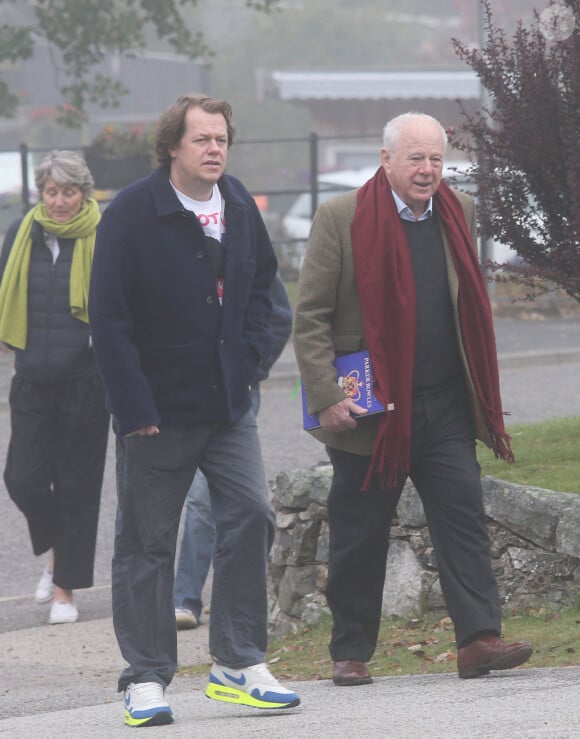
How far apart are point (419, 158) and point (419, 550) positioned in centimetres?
190

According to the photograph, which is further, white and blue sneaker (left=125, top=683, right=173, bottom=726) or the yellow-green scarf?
the yellow-green scarf

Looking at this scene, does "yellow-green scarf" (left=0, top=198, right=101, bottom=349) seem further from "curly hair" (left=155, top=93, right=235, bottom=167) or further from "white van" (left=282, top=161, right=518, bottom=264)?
"white van" (left=282, top=161, right=518, bottom=264)

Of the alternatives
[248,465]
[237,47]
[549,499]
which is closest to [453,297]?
[248,465]

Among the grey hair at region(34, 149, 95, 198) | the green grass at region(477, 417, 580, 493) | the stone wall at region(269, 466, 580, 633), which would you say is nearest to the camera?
the stone wall at region(269, 466, 580, 633)

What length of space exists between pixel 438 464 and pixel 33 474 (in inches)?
103

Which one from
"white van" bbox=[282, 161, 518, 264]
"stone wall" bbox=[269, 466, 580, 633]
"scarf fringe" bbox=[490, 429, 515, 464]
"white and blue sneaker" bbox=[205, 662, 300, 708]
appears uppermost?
"white van" bbox=[282, 161, 518, 264]

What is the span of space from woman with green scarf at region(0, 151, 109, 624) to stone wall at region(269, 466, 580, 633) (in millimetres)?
869

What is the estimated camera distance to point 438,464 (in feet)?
16.7

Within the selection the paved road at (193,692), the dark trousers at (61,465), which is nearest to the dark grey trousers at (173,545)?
the paved road at (193,692)

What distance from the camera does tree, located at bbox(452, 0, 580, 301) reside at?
6480 millimetres

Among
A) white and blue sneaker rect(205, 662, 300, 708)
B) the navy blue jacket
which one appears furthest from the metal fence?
white and blue sneaker rect(205, 662, 300, 708)

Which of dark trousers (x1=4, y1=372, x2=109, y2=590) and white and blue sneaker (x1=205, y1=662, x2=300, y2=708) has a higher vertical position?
dark trousers (x1=4, y1=372, x2=109, y2=590)

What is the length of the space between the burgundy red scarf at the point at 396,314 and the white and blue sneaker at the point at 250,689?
0.68 meters

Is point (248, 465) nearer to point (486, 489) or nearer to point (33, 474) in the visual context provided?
point (486, 489)
